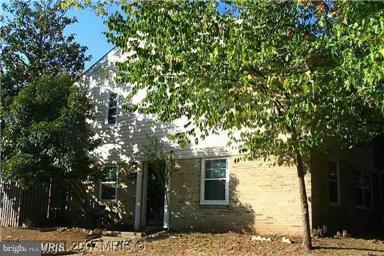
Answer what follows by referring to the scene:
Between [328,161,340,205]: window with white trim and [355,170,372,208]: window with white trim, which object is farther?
[355,170,372,208]: window with white trim

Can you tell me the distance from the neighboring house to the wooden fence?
1796mm

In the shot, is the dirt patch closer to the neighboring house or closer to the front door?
the neighboring house

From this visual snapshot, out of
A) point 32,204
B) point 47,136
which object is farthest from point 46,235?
point 32,204

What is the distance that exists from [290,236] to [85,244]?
20.8 feet

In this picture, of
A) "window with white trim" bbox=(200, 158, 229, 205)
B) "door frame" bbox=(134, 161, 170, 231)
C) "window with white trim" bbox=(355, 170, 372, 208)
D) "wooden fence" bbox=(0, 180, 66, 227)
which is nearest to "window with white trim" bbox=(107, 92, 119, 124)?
"door frame" bbox=(134, 161, 170, 231)

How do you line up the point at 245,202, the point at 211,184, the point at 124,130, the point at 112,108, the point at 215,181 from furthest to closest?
the point at 112,108 < the point at 124,130 < the point at 211,184 < the point at 215,181 < the point at 245,202

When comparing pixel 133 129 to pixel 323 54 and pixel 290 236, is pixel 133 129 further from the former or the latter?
pixel 323 54

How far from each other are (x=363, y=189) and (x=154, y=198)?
8511 mm

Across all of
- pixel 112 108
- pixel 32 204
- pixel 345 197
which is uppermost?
A: pixel 112 108

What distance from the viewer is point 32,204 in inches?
837

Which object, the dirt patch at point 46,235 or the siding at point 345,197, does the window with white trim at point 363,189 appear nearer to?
the siding at point 345,197

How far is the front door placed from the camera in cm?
1986

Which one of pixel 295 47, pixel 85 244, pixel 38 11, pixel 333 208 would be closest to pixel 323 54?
pixel 295 47

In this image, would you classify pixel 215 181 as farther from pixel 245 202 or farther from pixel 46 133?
pixel 46 133
